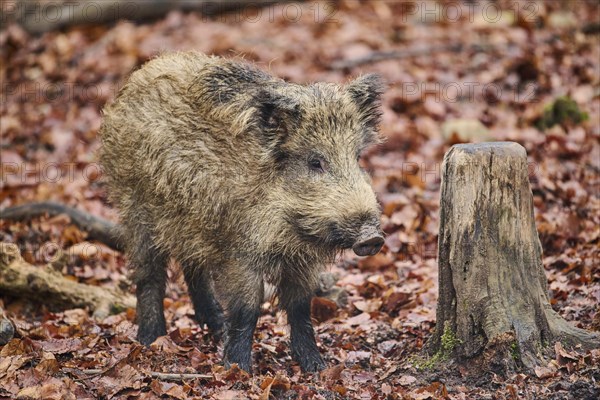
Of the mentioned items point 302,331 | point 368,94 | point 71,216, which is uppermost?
point 368,94

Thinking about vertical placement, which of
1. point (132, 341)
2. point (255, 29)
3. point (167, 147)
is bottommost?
point (132, 341)

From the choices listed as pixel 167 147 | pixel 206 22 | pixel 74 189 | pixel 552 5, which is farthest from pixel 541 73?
pixel 167 147

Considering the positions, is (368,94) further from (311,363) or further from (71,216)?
(71,216)

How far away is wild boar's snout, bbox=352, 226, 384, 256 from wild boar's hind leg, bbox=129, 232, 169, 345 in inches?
78.3

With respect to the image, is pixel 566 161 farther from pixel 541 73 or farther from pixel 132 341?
pixel 132 341

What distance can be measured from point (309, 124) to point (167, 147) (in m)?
1.17

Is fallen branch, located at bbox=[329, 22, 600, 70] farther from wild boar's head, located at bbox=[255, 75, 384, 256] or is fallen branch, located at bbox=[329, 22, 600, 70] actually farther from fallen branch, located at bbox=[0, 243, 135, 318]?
wild boar's head, located at bbox=[255, 75, 384, 256]

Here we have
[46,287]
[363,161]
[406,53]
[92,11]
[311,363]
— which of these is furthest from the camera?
[92,11]

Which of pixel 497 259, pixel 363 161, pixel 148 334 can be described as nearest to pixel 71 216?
pixel 148 334

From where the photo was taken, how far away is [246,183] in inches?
220

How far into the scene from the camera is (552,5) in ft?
45.0

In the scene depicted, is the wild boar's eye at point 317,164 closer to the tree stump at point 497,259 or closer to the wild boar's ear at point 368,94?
the wild boar's ear at point 368,94

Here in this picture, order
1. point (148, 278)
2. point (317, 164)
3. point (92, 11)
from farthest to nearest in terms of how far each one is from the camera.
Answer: point (92, 11), point (148, 278), point (317, 164)

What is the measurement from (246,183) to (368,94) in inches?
41.5
